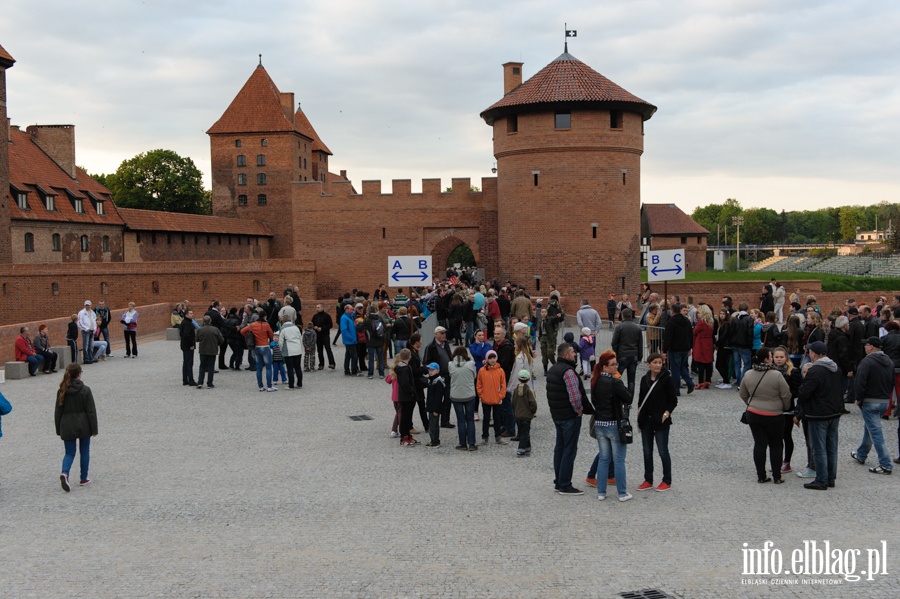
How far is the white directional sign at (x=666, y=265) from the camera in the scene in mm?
19375

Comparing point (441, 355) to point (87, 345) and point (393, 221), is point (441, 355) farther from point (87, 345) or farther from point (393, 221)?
point (393, 221)

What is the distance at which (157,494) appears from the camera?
923cm

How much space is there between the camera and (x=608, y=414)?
866 centimetres

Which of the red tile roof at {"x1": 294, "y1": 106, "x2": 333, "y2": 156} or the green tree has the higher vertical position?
the red tile roof at {"x1": 294, "y1": 106, "x2": 333, "y2": 156}

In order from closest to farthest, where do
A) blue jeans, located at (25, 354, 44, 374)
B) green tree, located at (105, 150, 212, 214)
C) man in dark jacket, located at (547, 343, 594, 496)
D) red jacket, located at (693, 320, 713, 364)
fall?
man in dark jacket, located at (547, 343, 594, 496) → red jacket, located at (693, 320, 713, 364) → blue jeans, located at (25, 354, 44, 374) → green tree, located at (105, 150, 212, 214)

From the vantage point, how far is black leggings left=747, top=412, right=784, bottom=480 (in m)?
9.01

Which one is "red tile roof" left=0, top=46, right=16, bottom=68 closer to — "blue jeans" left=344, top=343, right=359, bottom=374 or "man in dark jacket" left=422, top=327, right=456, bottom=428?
"blue jeans" left=344, top=343, right=359, bottom=374

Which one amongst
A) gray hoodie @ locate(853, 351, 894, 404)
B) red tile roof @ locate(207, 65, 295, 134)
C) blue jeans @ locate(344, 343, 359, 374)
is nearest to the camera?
gray hoodie @ locate(853, 351, 894, 404)

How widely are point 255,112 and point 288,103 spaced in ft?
11.0

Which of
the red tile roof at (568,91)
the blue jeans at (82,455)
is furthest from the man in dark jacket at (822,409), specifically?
the red tile roof at (568,91)

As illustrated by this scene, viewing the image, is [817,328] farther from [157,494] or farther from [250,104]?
[250,104]

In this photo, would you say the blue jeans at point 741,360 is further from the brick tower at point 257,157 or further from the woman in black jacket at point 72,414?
the brick tower at point 257,157

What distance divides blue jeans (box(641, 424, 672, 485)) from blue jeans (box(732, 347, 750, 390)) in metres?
6.61

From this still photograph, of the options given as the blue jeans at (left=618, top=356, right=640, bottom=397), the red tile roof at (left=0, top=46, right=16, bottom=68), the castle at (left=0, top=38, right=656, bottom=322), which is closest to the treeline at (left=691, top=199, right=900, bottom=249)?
the castle at (left=0, top=38, right=656, bottom=322)
